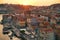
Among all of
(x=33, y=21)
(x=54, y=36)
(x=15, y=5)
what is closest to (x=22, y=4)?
Result: (x=15, y=5)

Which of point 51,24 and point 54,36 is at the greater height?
point 51,24

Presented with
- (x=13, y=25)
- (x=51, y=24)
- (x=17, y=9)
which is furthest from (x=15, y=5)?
(x=51, y=24)

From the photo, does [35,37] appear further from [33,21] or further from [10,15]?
[10,15]

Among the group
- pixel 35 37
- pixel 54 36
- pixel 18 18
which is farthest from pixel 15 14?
pixel 54 36

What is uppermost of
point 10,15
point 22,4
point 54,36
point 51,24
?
point 22,4

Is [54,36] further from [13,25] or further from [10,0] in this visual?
[10,0]

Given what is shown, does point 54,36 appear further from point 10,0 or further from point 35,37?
point 10,0

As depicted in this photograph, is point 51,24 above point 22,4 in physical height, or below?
below
